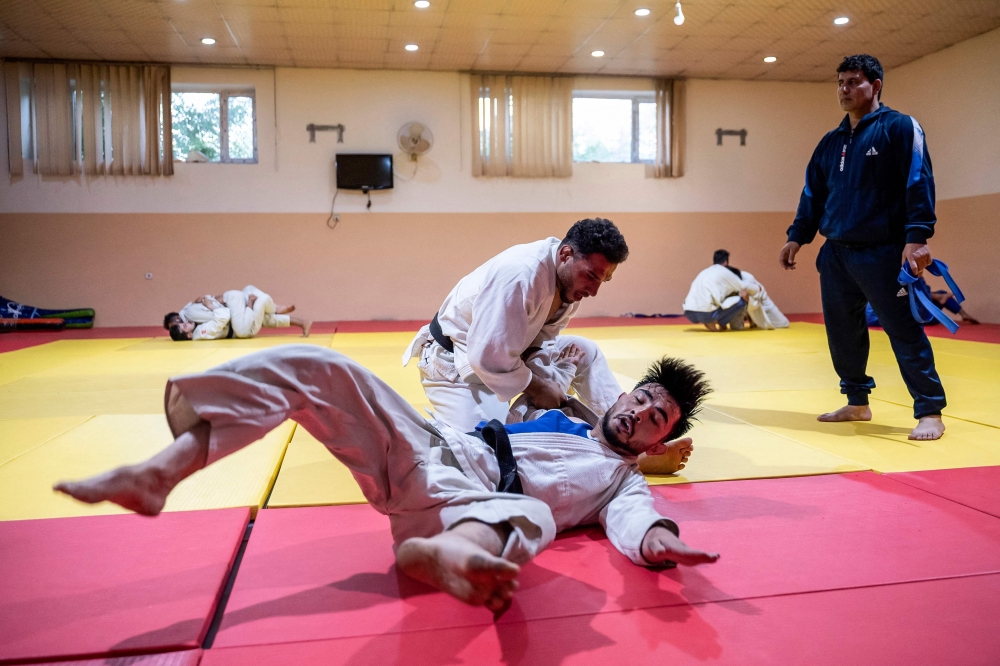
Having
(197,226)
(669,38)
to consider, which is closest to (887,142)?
A: (669,38)

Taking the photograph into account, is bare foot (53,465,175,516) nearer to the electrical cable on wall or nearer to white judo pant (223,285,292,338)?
white judo pant (223,285,292,338)

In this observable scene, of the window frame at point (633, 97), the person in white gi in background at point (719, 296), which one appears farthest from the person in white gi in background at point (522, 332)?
the window frame at point (633, 97)

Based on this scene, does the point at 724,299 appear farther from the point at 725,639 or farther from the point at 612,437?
the point at 725,639

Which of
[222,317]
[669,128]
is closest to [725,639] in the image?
[222,317]

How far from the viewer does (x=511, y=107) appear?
10.5 meters

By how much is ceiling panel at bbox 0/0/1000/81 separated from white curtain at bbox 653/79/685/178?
52 cm

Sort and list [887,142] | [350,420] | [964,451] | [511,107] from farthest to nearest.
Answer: [511,107] → [887,142] → [964,451] → [350,420]

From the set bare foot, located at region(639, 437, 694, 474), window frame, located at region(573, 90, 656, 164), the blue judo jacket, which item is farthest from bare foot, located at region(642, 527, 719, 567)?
window frame, located at region(573, 90, 656, 164)

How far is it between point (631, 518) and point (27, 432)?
2846mm

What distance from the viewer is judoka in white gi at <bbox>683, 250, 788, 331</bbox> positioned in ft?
27.2

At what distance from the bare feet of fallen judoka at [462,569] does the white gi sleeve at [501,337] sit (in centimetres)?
106

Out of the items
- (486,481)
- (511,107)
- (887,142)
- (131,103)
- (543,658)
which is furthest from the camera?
(511,107)

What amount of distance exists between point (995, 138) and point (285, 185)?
9.48 m

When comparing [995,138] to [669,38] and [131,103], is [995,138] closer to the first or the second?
[669,38]
